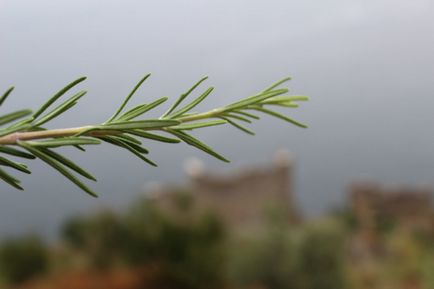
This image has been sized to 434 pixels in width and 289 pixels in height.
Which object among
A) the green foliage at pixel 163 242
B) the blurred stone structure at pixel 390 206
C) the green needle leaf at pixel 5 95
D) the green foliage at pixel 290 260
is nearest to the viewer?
the green needle leaf at pixel 5 95

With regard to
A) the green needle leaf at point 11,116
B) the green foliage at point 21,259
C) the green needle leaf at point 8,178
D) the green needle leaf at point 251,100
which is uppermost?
the green needle leaf at point 251,100

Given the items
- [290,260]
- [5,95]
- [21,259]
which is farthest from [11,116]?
[21,259]

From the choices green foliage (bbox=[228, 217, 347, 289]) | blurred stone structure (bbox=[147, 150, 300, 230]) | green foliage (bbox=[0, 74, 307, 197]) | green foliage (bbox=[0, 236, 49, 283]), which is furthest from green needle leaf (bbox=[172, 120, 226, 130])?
blurred stone structure (bbox=[147, 150, 300, 230])

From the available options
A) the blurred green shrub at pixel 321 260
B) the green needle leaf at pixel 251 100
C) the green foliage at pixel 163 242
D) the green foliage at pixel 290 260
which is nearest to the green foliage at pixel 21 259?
the green foliage at pixel 163 242

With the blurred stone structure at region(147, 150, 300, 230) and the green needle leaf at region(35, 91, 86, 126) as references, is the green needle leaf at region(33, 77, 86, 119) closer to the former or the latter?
the green needle leaf at region(35, 91, 86, 126)

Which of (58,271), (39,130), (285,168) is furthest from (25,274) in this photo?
(39,130)

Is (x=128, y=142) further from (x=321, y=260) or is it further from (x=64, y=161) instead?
(x=321, y=260)

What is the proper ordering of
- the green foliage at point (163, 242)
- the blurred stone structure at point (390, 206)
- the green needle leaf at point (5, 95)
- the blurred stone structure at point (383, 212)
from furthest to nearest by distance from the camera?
the blurred stone structure at point (390, 206) < the blurred stone structure at point (383, 212) < the green foliage at point (163, 242) < the green needle leaf at point (5, 95)

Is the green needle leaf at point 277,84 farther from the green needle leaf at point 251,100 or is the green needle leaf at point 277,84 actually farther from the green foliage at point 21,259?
the green foliage at point 21,259
